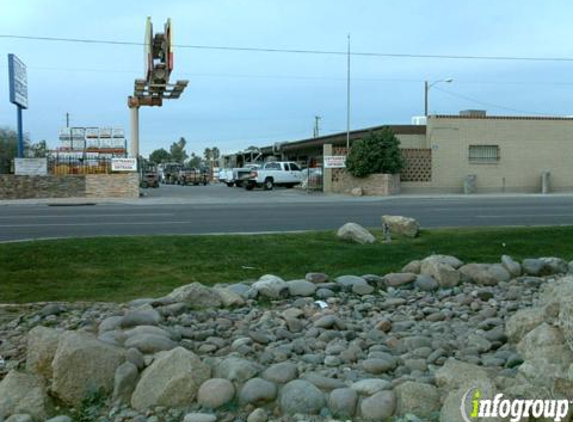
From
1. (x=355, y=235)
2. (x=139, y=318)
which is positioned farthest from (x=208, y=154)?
(x=139, y=318)

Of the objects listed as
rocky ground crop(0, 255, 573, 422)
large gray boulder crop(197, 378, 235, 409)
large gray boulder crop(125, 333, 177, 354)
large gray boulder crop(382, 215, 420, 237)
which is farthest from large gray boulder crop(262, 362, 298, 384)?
large gray boulder crop(382, 215, 420, 237)

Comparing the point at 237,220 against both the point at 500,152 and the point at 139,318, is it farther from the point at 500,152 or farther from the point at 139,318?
the point at 500,152

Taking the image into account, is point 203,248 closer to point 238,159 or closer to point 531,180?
point 531,180

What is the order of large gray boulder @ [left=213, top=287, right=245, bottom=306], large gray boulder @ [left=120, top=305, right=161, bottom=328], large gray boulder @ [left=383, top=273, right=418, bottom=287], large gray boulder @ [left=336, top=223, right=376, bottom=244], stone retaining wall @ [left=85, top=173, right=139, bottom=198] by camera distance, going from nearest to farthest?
large gray boulder @ [left=120, top=305, right=161, bottom=328] < large gray boulder @ [left=213, top=287, right=245, bottom=306] < large gray boulder @ [left=383, top=273, right=418, bottom=287] < large gray boulder @ [left=336, top=223, right=376, bottom=244] < stone retaining wall @ [left=85, top=173, right=139, bottom=198]

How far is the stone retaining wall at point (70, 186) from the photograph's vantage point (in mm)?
36375

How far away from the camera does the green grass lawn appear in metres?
9.64

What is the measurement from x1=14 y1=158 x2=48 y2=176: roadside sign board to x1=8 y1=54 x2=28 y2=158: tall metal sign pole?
135 cm

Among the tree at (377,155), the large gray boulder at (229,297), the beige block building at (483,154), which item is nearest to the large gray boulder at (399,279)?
the large gray boulder at (229,297)

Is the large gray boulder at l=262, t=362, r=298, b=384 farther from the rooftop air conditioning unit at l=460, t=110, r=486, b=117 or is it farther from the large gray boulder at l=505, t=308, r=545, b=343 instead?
the rooftop air conditioning unit at l=460, t=110, r=486, b=117

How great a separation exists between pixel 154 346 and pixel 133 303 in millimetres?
2196

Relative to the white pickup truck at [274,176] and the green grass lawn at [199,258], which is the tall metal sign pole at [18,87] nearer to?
the white pickup truck at [274,176]

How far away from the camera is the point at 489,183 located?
41.6m

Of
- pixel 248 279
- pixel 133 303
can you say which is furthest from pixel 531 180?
pixel 133 303

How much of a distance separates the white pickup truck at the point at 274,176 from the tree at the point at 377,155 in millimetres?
9822
